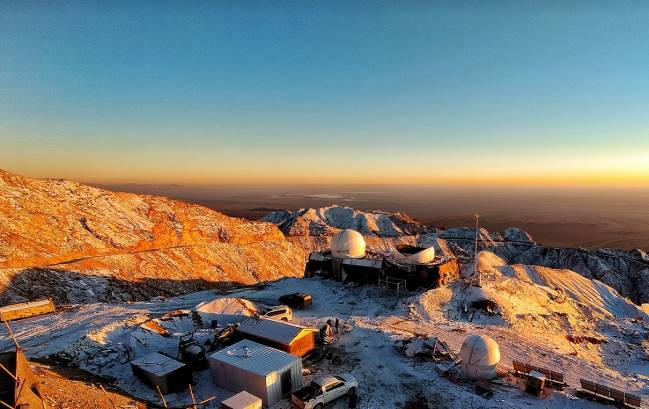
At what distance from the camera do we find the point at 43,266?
4053 centimetres

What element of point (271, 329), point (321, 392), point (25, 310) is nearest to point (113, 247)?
point (25, 310)

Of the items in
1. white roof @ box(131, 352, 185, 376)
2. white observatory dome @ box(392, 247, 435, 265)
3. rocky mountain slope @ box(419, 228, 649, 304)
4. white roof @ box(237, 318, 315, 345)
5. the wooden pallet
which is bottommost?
rocky mountain slope @ box(419, 228, 649, 304)

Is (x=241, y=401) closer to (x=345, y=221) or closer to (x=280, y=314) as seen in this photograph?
(x=280, y=314)

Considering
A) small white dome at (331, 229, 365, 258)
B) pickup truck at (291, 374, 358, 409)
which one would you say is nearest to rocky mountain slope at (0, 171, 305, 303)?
small white dome at (331, 229, 365, 258)

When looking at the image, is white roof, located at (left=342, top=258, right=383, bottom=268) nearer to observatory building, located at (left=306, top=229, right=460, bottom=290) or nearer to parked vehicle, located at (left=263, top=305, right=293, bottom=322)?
observatory building, located at (left=306, top=229, right=460, bottom=290)

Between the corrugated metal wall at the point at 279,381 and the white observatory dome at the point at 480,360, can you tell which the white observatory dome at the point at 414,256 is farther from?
the corrugated metal wall at the point at 279,381

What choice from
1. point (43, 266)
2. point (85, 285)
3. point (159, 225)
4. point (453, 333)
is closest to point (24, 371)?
point (453, 333)

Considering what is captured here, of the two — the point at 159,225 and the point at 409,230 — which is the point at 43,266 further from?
the point at 409,230

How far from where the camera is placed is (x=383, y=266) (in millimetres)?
38812

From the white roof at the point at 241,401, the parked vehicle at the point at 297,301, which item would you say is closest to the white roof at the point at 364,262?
the parked vehicle at the point at 297,301

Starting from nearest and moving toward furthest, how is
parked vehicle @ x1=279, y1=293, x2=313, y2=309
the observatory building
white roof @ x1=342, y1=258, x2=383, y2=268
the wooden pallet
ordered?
the wooden pallet → parked vehicle @ x1=279, y1=293, x2=313, y2=309 → the observatory building → white roof @ x1=342, y1=258, x2=383, y2=268

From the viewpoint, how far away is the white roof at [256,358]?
17609 mm

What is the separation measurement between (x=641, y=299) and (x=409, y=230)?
65591 mm

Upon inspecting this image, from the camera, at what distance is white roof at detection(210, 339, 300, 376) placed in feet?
57.8
